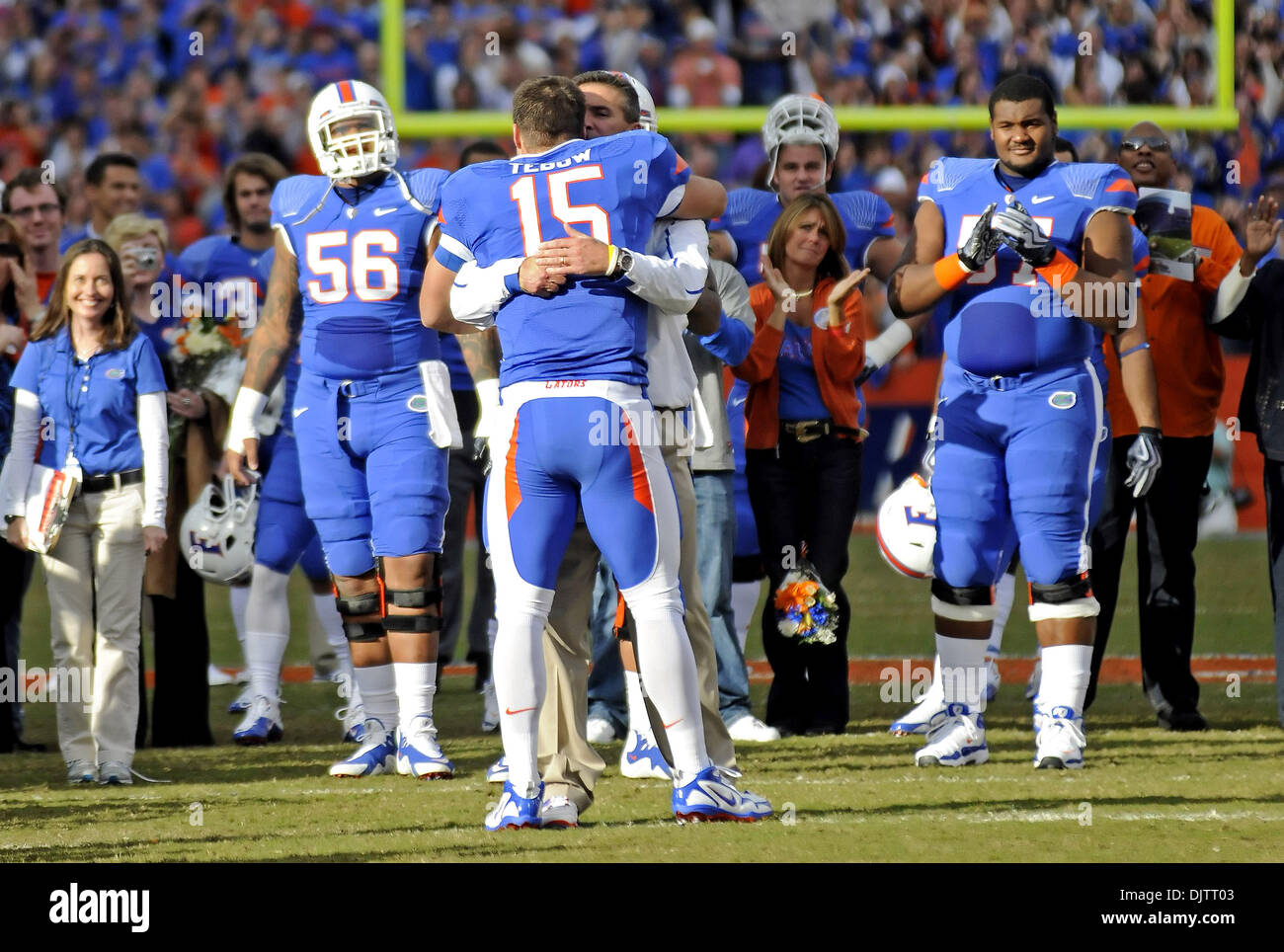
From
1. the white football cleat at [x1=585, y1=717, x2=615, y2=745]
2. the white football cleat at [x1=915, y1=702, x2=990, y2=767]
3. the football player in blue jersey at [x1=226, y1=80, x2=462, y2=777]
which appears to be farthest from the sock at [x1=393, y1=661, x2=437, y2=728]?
the white football cleat at [x1=915, y1=702, x2=990, y2=767]

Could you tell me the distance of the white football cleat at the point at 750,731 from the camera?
22.0 feet

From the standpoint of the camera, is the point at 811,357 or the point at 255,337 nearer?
the point at 255,337

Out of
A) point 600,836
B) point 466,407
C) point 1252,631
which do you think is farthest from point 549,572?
point 1252,631

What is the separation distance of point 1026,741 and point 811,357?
5.09 feet

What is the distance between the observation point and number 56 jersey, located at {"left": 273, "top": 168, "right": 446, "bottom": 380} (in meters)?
6.11

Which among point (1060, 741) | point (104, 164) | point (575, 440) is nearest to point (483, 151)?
point (104, 164)

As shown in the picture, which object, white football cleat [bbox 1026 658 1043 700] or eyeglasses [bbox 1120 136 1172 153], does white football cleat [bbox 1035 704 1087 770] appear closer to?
white football cleat [bbox 1026 658 1043 700]

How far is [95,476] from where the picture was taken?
20.3 feet

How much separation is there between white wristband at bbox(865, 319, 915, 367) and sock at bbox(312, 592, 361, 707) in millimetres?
2171

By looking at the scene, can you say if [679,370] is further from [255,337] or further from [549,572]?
[255,337]

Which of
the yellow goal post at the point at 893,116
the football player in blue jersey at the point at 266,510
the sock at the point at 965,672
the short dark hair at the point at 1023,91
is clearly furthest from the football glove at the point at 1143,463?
the yellow goal post at the point at 893,116

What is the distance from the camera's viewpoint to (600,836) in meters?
4.79

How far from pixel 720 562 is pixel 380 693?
1.26 meters

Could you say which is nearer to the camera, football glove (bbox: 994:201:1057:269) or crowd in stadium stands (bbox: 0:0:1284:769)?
football glove (bbox: 994:201:1057:269)
